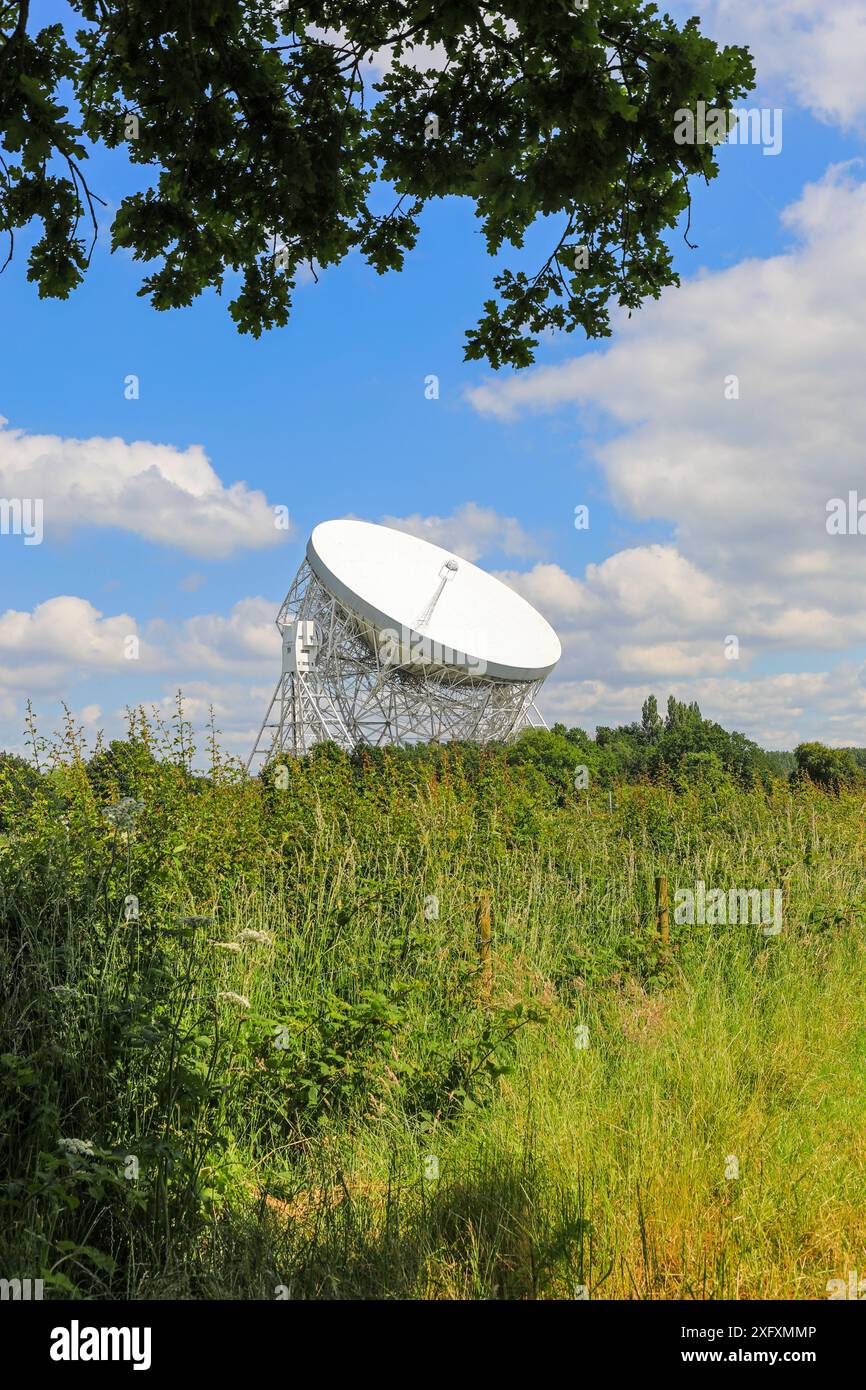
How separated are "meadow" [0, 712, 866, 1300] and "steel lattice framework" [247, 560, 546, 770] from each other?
14.1 metres

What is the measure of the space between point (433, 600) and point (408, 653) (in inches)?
73.8

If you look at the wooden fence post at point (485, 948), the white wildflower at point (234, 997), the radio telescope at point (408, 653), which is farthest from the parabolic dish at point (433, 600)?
the white wildflower at point (234, 997)

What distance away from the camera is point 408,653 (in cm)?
2102

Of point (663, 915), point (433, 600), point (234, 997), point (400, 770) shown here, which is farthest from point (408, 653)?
point (234, 997)

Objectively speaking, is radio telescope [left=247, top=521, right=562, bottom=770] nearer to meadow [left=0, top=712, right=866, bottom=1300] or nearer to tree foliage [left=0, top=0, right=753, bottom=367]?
meadow [left=0, top=712, right=866, bottom=1300]

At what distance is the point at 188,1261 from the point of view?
10.6ft

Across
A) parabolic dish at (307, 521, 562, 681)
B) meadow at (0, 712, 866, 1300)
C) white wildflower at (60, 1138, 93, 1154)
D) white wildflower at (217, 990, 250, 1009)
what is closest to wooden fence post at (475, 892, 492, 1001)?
meadow at (0, 712, 866, 1300)

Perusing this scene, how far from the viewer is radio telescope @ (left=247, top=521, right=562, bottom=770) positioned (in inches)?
855

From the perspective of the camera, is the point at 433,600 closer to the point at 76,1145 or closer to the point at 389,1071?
the point at 389,1071

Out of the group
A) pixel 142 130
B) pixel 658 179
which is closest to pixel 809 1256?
pixel 658 179

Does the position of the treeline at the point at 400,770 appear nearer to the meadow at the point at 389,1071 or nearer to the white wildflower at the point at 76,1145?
the meadow at the point at 389,1071

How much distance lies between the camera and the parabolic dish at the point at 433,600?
20953mm

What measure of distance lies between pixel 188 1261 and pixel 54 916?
6.47 feet
